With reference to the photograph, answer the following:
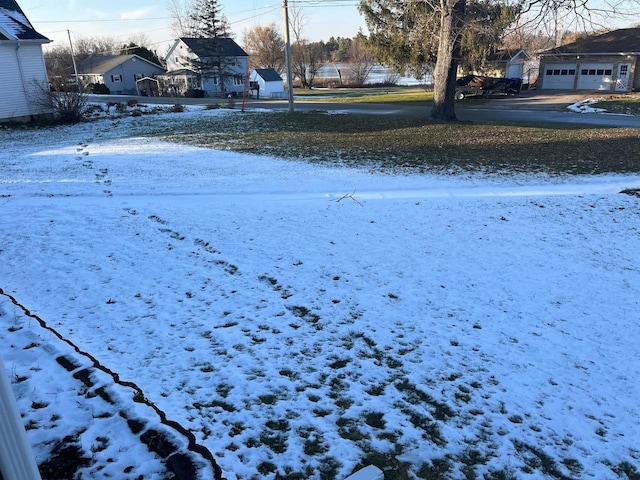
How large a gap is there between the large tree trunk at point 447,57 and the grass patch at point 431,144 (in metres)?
1.04

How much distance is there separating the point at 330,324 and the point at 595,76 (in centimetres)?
3725

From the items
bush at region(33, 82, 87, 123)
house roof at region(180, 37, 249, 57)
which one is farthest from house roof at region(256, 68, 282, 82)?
bush at region(33, 82, 87, 123)

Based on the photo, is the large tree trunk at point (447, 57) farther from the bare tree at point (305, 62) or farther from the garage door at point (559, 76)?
the bare tree at point (305, 62)

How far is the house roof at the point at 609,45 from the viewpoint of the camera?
3203 cm

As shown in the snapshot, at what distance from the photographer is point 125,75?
181ft

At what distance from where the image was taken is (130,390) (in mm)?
3242

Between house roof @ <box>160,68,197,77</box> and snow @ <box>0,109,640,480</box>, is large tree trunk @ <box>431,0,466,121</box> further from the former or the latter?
house roof @ <box>160,68,197,77</box>

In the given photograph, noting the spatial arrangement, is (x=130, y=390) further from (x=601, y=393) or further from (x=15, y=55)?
(x=15, y=55)

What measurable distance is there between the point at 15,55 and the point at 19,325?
20.8 m

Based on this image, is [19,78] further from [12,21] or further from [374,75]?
[374,75]

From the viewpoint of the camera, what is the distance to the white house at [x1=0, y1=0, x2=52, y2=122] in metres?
19.8

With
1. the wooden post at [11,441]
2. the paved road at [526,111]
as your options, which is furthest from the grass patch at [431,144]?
the wooden post at [11,441]

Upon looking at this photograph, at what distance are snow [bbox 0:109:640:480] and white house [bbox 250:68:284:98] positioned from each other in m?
44.8

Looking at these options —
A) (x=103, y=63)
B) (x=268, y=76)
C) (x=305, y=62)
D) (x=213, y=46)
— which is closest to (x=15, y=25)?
(x=213, y=46)
